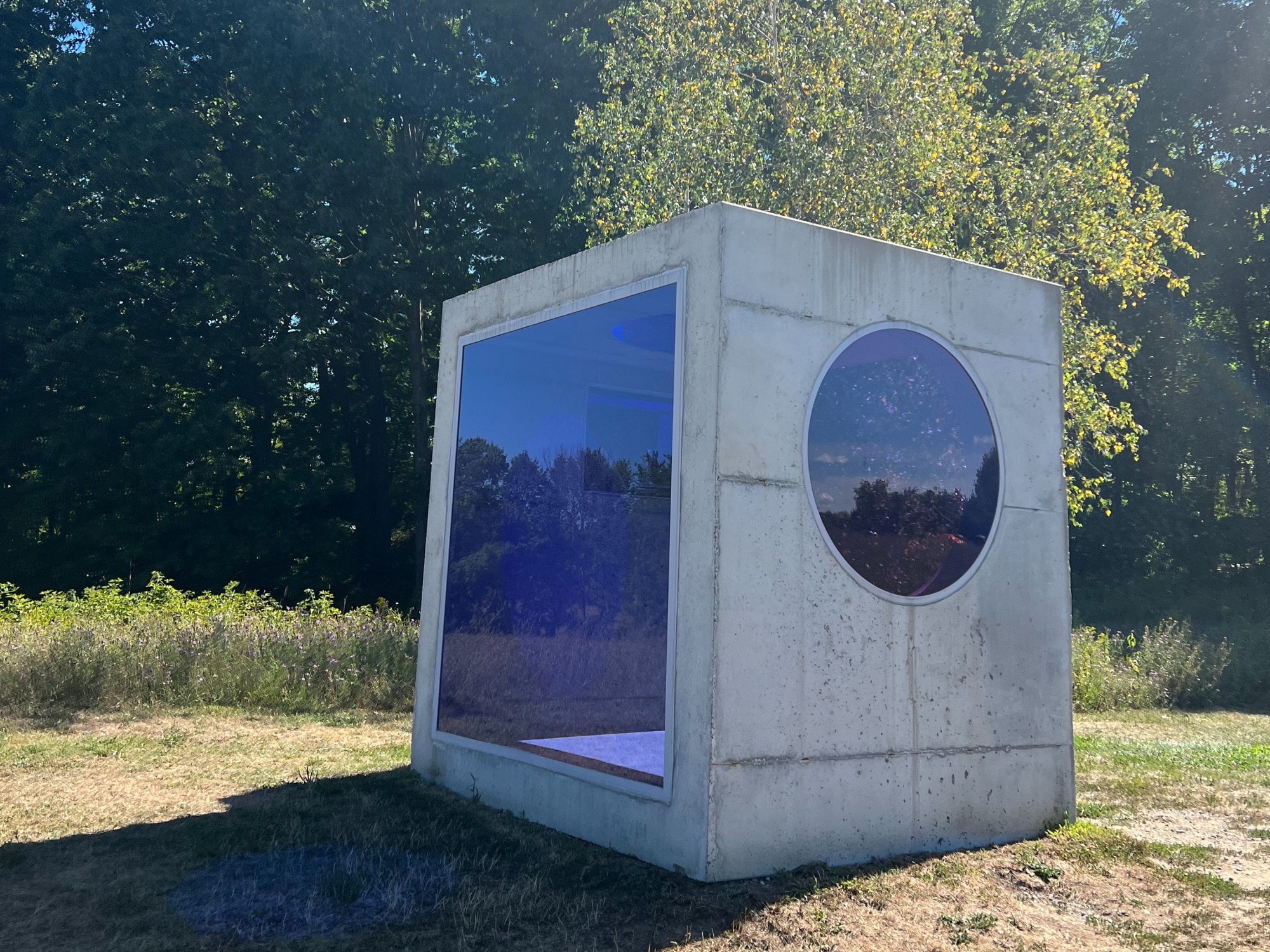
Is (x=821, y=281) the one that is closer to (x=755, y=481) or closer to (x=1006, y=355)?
(x=755, y=481)

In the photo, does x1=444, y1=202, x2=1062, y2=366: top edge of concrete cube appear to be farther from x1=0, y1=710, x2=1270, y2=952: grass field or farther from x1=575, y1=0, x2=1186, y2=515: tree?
x1=575, y1=0, x2=1186, y2=515: tree

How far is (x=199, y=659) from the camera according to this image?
11297 millimetres

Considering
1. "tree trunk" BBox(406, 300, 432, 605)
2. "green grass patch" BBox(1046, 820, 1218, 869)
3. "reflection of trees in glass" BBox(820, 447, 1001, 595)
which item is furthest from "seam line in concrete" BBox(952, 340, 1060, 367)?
"tree trunk" BBox(406, 300, 432, 605)

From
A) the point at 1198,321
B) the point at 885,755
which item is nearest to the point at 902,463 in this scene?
the point at 885,755

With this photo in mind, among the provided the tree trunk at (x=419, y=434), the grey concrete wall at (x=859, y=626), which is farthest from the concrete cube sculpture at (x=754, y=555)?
the tree trunk at (x=419, y=434)

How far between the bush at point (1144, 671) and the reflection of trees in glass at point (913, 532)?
8037 mm

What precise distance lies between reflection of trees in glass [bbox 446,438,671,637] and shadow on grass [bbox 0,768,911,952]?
125 cm

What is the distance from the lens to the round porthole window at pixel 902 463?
228 inches

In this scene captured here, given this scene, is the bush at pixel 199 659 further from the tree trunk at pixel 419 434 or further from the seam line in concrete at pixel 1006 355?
the tree trunk at pixel 419 434

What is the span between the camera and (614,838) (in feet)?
18.7

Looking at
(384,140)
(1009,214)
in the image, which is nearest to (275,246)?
(384,140)

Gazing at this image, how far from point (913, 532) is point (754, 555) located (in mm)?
1162

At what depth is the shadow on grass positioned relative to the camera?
4441 millimetres

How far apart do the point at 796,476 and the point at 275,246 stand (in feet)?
69.5
